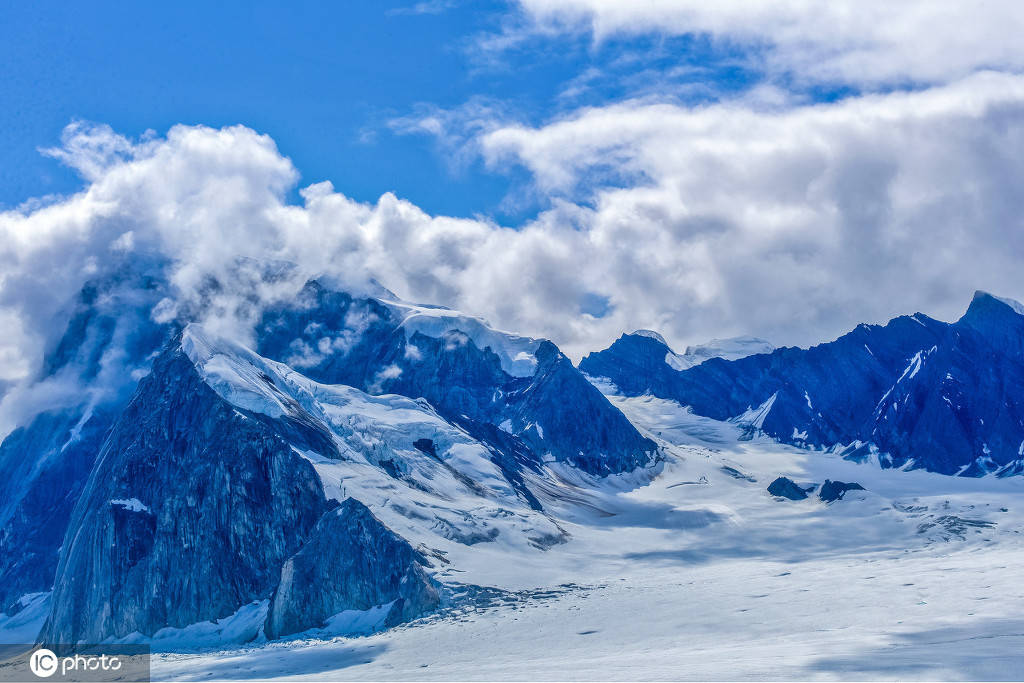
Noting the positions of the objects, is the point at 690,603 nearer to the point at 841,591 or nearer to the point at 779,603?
the point at 779,603

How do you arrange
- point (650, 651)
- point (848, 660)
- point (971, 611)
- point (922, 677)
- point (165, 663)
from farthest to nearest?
point (165, 663) → point (971, 611) → point (650, 651) → point (848, 660) → point (922, 677)

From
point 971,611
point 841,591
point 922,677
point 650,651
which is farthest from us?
point 841,591

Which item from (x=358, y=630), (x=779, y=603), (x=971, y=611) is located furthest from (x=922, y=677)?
(x=358, y=630)

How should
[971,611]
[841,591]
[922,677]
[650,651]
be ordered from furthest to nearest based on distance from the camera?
[841,591] → [971,611] → [650,651] → [922,677]

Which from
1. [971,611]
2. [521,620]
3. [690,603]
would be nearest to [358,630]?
[521,620]

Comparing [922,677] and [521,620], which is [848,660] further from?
[521,620]

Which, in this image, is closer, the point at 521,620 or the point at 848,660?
the point at 848,660

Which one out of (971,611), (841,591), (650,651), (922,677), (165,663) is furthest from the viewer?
(841,591)

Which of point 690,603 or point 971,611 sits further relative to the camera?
point 690,603
